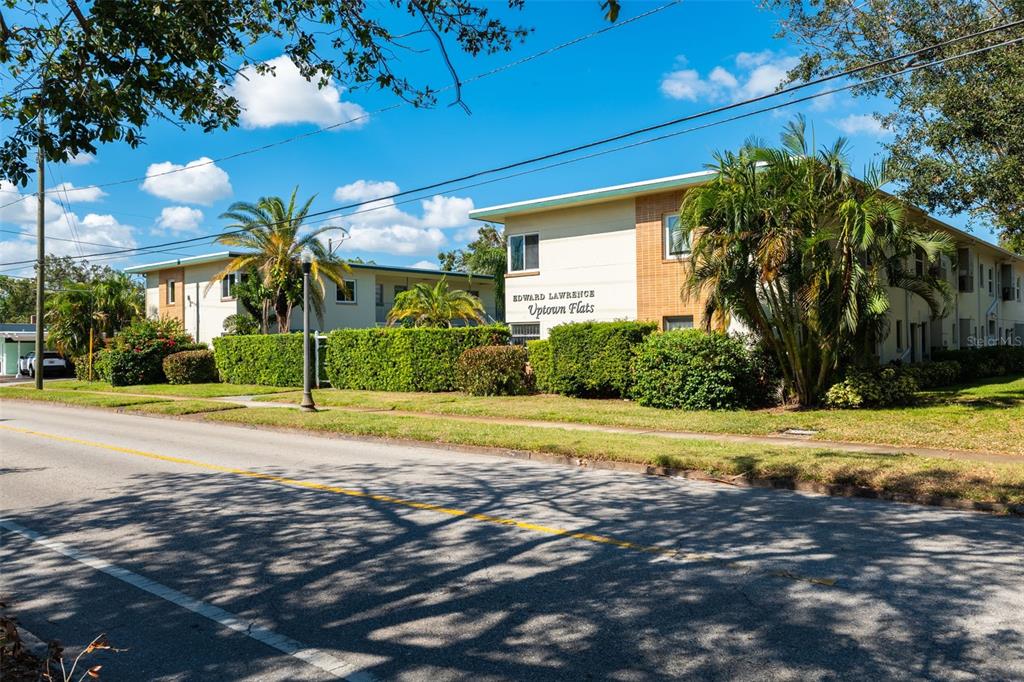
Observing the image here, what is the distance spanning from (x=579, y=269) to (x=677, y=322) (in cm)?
387

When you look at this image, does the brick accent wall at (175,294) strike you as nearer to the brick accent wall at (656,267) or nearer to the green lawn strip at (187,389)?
the green lawn strip at (187,389)

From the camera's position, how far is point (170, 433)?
16422 millimetres

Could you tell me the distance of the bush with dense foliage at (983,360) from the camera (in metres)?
26.9

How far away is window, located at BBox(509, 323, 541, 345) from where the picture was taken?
26.1m

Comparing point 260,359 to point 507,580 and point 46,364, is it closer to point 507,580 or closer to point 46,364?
point 46,364

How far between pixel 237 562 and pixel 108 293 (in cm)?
3828

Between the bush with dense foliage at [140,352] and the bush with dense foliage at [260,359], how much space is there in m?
2.51

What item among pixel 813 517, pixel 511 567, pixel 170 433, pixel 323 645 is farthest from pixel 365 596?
pixel 170 433

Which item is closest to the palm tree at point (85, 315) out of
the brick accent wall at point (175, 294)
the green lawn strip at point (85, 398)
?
the brick accent wall at point (175, 294)

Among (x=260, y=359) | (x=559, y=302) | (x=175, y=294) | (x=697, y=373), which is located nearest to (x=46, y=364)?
(x=175, y=294)

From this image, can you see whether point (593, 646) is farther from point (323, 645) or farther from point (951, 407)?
point (951, 407)

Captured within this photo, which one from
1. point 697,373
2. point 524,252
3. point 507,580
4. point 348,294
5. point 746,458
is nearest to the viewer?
point 507,580

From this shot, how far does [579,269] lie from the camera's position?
24781mm

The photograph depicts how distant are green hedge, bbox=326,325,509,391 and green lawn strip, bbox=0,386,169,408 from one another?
20.8ft
